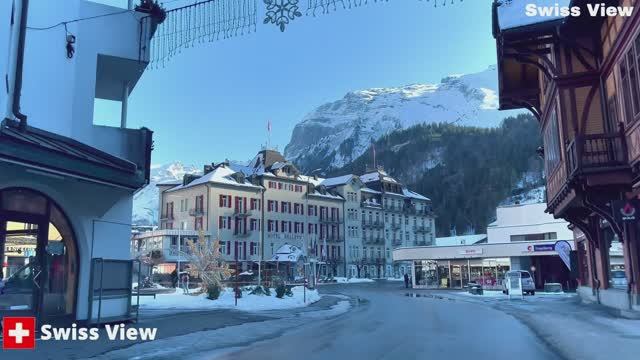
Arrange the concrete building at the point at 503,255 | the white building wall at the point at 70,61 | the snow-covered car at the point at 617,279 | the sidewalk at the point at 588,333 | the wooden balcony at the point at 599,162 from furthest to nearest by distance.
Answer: the concrete building at the point at 503,255 → the snow-covered car at the point at 617,279 → the wooden balcony at the point at 599,162 → the white building wall at the point at 70,61 → the sidewalk at the point at 588,333

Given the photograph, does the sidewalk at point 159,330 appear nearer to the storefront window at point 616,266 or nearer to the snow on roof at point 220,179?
the storefront window at point 616,266

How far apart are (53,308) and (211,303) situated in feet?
41.9

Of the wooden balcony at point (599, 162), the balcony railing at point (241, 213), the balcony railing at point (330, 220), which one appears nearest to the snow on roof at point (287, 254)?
the balcony railing at point (241, 213)

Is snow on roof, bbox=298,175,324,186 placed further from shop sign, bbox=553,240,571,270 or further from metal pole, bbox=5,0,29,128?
metal pole, bbox=5,0,29,128

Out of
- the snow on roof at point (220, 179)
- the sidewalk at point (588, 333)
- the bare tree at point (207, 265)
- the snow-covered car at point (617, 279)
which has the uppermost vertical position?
the snow on roof at point (220, 179)

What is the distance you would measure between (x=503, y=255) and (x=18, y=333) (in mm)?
43072

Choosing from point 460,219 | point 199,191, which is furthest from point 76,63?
point 460,219

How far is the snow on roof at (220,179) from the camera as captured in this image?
72250mm

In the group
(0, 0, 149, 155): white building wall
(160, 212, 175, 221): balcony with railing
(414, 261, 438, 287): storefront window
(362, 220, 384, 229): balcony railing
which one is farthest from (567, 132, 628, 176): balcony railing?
(362, 220, 384, 229): balcony railing

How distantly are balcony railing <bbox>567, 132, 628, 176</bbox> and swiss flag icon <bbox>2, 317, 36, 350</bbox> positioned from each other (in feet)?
51.8

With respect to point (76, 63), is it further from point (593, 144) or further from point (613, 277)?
point (613, 277)

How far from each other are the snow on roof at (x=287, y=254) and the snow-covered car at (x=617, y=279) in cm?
4835

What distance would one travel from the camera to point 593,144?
18.5 m

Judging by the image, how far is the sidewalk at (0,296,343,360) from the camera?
11.3m
